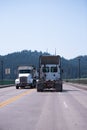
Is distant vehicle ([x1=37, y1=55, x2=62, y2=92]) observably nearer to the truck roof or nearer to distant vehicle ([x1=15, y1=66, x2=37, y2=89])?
the truck roof

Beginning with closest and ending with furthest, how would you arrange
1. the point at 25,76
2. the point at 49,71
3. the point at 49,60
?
the point at 49,71 → the point at 49,60 → the point at 25,76

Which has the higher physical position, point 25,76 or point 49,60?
point 49,60

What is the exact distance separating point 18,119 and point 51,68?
34.1m

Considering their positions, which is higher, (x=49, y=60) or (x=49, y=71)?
(x=49, y=60)

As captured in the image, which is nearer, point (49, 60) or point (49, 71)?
point (49, 71)

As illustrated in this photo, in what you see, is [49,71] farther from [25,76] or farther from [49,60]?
[25,76]

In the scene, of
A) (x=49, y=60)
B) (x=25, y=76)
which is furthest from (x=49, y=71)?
(x=25, y=76)

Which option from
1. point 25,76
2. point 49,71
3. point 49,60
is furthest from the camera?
point 25,76

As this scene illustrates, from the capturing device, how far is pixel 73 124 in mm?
16172

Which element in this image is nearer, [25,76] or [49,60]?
[49,60]

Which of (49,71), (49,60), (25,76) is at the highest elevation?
(49,60)

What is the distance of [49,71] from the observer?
5194 centimetres

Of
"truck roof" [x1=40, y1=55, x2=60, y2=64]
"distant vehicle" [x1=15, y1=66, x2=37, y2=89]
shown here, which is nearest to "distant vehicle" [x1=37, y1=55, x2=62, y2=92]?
"truck roof" [x1=40, y1=55, x2=60, y2=64]

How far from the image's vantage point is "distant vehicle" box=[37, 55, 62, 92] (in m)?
51.8
